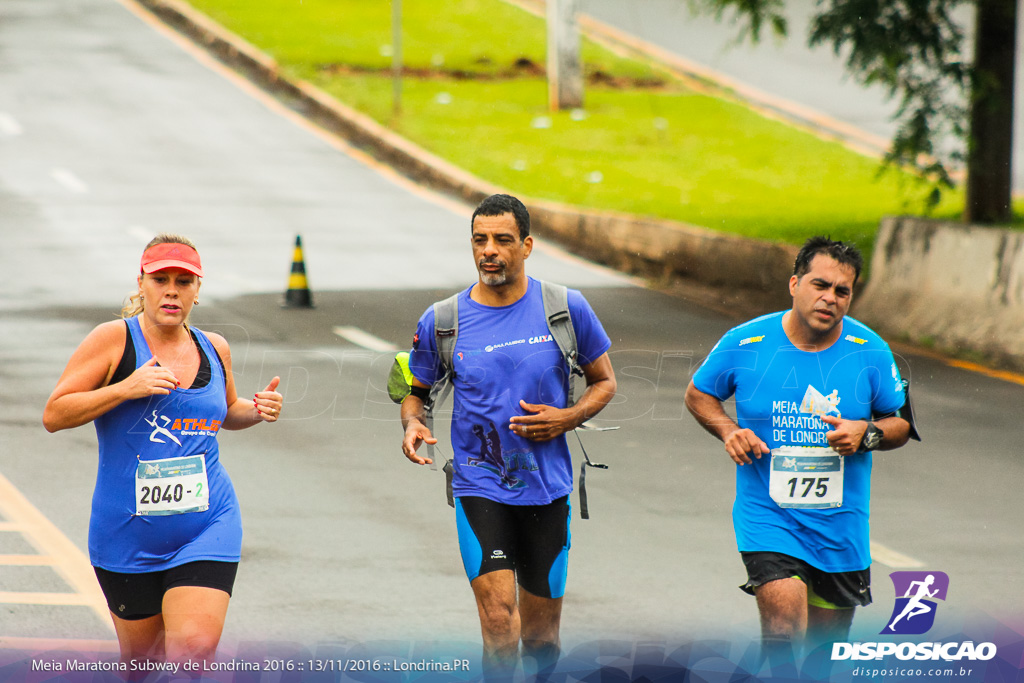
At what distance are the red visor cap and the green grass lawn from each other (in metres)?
12.7

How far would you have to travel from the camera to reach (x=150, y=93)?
29.3 meters

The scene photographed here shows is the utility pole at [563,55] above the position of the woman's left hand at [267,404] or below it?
above

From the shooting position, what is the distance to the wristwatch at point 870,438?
17.3 ft

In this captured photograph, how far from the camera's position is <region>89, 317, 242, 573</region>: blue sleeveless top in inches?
193

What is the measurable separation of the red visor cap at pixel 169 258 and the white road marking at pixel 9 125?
868 inches

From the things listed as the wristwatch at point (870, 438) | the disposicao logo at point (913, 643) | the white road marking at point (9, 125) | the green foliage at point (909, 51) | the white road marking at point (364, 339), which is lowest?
the white road marking at point (364, 339)

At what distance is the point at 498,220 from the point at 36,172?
750 inches

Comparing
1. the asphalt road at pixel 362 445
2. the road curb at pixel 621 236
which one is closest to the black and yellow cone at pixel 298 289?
the asphalt road at pixel 362 445

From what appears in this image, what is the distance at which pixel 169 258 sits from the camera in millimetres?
5012

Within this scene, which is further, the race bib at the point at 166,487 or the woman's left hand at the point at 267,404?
the woman's left hand at the point at 267,404

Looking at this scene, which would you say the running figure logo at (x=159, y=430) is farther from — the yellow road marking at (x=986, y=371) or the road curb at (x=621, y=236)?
the road curb at (x=621, y=236)

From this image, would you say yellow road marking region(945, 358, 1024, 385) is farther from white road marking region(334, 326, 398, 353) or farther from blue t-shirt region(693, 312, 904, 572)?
blue t-shirt region(693, 312, 904, 572)

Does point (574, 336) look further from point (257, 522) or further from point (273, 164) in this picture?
point (273, 164)

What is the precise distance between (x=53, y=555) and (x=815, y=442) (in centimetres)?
446
